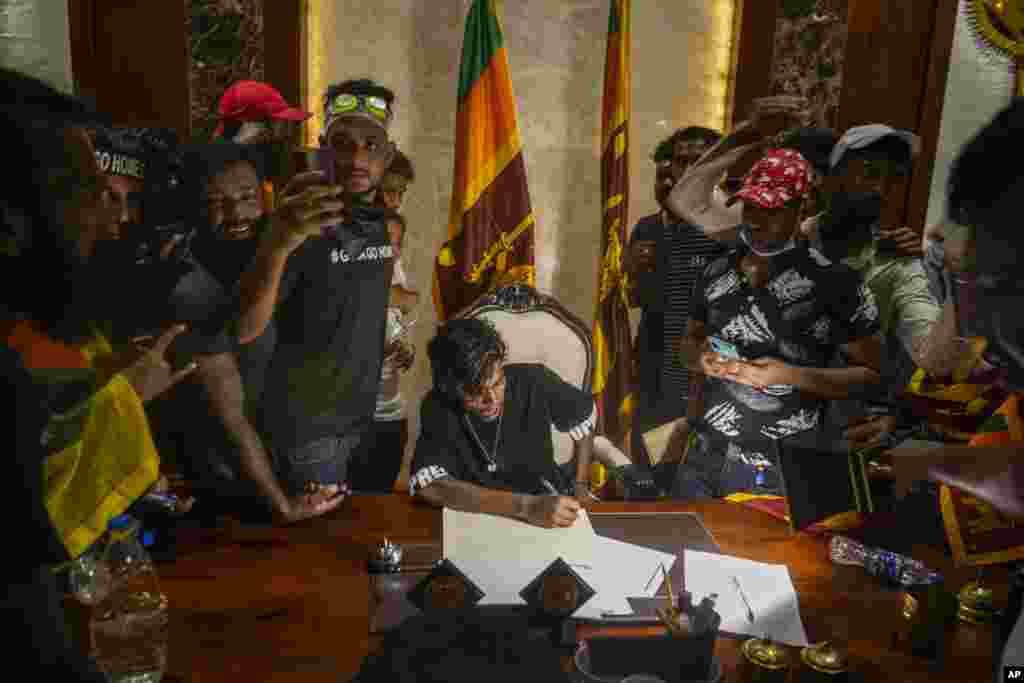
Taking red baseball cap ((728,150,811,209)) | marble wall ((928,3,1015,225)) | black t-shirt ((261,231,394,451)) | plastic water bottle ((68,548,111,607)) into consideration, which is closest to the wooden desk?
plastic water bottle ((68,548,111,607))

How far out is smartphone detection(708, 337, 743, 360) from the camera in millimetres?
2221

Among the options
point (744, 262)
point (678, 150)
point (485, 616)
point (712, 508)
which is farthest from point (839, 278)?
point (485, 616)

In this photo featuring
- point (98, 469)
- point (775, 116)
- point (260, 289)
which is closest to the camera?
point (98, 469)

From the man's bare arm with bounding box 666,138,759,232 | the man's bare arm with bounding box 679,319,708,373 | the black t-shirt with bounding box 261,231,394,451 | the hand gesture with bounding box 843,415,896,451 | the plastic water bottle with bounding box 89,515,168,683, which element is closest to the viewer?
the plastic water bottle with bounding box 89,515,168,683

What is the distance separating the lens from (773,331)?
2.17 metres

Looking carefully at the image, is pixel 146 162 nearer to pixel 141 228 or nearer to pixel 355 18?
pixel 141 228

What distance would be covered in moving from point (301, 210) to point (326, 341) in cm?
39

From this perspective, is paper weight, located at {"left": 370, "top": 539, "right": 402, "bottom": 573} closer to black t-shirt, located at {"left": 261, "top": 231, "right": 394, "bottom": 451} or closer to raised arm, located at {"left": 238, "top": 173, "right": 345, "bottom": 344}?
black t-shirt, located at {"left": 261, "top": 231, "right": 394, "bottom": 451}

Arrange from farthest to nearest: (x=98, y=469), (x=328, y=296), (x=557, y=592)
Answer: (x=328, y=296), (x=557, y=592), (x=98, y=469)

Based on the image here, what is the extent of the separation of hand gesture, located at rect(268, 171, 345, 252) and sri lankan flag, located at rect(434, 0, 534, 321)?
1.30 m

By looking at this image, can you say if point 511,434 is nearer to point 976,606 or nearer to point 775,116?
point 976,606

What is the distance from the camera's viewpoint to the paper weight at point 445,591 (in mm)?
1427

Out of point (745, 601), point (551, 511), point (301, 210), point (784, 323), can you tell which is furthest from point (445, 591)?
point (784, 323)

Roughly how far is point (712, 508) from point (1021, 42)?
258 cm
